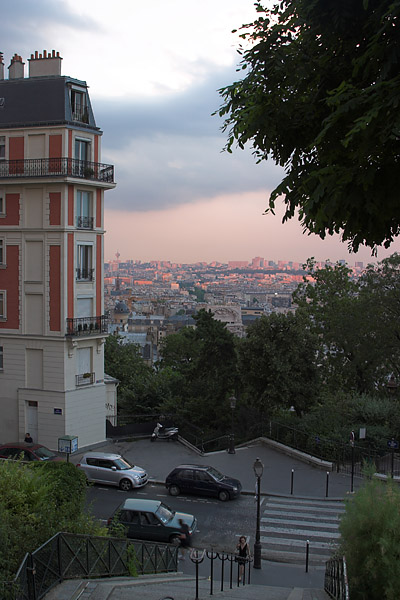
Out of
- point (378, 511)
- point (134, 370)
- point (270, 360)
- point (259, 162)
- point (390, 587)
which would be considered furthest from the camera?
point (134, 370)

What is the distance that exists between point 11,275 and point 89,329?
14.9ft

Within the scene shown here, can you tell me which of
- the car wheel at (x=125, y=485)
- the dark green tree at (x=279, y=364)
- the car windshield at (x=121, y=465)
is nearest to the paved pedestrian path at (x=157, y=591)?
the car wheel at (x=125, y=485)

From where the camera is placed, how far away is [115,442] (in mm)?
31812

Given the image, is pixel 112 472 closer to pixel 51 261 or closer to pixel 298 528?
pixel 298 528

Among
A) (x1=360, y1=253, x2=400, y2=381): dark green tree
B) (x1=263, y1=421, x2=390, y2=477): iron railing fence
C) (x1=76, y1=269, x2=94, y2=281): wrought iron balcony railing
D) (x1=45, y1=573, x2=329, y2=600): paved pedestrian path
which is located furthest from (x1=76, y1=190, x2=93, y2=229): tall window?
(x1=45, y1=573, x2=329, y2=600): paved pedestrian path

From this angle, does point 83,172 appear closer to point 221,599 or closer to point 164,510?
point 164,510

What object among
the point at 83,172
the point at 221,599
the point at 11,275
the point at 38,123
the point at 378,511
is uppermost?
the point at 38,123

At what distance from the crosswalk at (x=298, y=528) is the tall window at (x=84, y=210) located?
599 inches

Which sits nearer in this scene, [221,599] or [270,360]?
[221,599]

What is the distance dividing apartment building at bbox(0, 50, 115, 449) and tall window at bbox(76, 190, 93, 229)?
1.9 inches

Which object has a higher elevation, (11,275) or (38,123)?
(38,123)

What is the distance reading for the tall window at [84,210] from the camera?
2992 centimetres

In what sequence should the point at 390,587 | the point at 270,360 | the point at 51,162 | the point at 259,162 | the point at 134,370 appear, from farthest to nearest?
the point at 134,370, the point at 270,360, the point at 51,162, the point at 259,162, the point at 390,587

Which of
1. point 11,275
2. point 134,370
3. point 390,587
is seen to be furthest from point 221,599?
point 134,370
